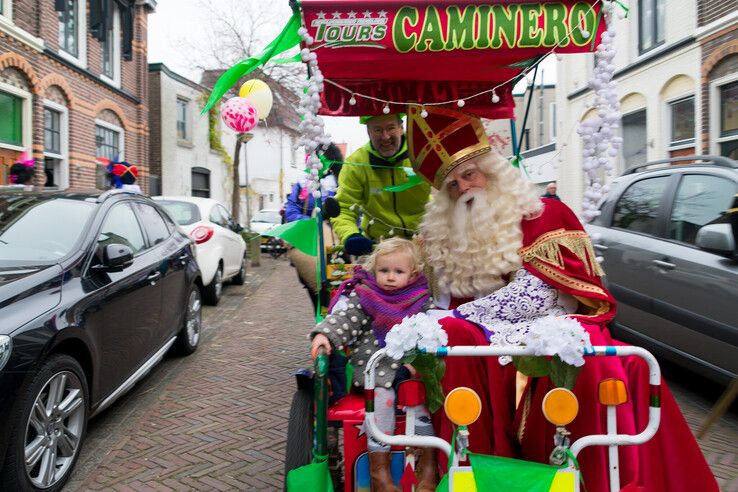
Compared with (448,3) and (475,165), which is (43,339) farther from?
(448,3)

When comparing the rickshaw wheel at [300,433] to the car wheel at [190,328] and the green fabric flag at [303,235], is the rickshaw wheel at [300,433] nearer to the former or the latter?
the green fabric flag at [303,235]

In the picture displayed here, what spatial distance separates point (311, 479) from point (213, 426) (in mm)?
1940

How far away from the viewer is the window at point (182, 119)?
2073 centimetres

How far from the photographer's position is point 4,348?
8.22 feet

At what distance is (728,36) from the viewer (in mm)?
9641

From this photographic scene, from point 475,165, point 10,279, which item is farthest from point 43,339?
point 475,165

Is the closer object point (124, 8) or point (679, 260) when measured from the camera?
point (679, 260)

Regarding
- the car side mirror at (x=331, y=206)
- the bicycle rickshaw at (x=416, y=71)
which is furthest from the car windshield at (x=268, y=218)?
the bicycle rickshaw at (x=416, y=71)

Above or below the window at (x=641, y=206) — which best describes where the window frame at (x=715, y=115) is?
above

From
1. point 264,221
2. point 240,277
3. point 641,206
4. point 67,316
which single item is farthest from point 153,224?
point 264,221

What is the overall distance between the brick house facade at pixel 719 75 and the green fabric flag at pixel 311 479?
9948 millimetres

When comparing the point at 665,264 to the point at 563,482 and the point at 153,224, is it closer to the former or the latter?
the point at 563,482

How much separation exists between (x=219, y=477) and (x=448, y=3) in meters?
2.74

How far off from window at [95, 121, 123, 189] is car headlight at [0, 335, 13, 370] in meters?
12.0
